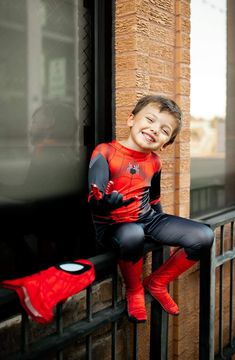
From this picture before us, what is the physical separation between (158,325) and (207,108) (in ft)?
6.27

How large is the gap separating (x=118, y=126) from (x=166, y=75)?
1.82ft

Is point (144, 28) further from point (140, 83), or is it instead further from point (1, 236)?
point (1, 236)

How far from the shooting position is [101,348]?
2557mm

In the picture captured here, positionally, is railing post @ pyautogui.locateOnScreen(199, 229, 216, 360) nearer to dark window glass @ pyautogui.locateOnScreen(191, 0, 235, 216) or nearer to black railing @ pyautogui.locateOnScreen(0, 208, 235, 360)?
black railing @ pyautogui.locateOnScreen(0, 208, 235, 360)

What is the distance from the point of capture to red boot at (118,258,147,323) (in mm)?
1974

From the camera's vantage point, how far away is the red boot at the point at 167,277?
7.00 feet

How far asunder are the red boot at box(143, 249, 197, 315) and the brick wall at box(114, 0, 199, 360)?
0.69 meters

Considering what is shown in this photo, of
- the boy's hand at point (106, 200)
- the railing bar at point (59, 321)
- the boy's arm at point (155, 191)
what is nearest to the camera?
the railing bar at point (59, 321)

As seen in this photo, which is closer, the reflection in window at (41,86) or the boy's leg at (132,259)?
the boy's leg at (132,259)

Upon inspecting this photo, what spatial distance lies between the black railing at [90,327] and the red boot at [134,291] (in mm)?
45

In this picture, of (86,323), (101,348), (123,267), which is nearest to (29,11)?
(123,267)

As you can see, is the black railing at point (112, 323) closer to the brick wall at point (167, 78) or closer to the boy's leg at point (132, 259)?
the boy's leg at point (132, 259)

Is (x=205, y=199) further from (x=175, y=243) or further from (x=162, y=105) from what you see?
(x=162, y=105)

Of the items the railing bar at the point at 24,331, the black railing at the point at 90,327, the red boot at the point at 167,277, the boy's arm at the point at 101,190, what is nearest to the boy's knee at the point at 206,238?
the red boot at the point at 167,277
